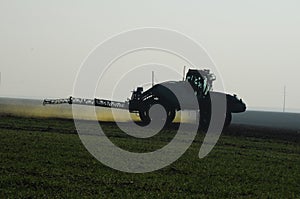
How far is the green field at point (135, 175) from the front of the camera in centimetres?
2162

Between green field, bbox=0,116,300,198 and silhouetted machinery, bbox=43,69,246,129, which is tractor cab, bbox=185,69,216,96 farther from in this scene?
green field, bbox=0,116,300,198

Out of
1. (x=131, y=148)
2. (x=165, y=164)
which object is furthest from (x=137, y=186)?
(x=131, y=148)

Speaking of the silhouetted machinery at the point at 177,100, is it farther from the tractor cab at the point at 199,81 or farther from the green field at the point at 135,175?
the green field at the point at 135,175

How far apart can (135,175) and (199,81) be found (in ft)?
124

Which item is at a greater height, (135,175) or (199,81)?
(199,81)

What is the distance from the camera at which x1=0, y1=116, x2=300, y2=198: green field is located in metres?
21.6

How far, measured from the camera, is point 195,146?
43250mm

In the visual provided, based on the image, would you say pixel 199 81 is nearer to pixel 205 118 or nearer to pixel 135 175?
pixel 205 118

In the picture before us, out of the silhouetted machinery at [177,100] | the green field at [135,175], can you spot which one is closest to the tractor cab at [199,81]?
the silhouetted machinery at [177,100]

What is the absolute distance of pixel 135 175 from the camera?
85.5 feet

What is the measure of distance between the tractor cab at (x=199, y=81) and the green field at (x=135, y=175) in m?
22.9

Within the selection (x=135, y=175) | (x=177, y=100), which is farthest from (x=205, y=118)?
(x=135, y=175)

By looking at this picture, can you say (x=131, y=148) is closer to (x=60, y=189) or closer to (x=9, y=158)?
(x=9, y=158)

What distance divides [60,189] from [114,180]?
3.49m
